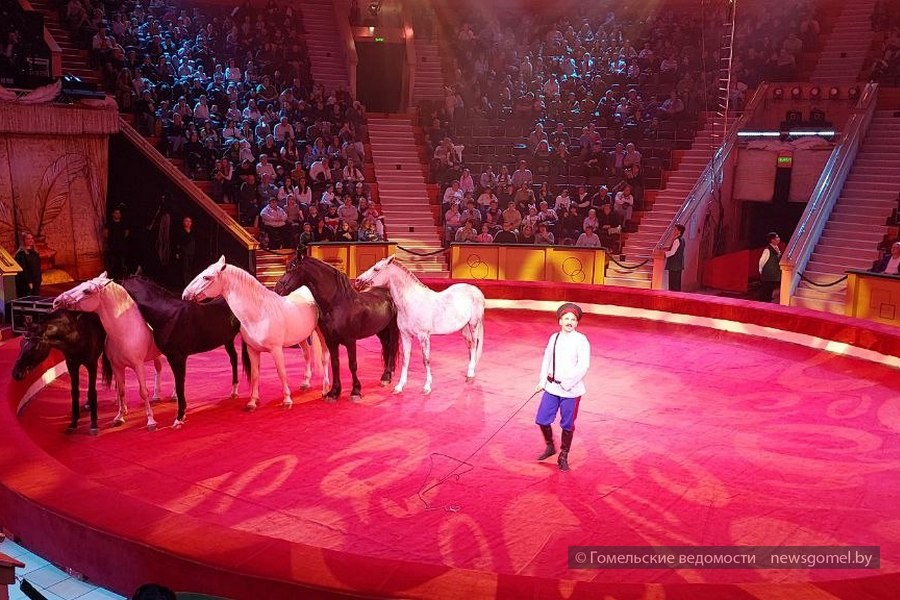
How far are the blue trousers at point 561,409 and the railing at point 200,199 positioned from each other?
10778mm

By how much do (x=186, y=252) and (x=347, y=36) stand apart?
1302 centimetres

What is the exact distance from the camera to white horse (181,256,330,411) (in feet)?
30.6

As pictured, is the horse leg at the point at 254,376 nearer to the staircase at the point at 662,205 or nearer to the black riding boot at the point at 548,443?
the black riding boot at the point at 548,443

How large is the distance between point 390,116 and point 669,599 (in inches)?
880

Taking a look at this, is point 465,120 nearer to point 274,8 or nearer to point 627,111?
point 627,111

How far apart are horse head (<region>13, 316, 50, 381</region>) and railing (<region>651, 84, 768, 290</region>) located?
13.7 m

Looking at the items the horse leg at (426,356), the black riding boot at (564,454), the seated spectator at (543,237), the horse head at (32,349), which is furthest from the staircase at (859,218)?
the horse head at (32,349)

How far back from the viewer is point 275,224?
1902cm

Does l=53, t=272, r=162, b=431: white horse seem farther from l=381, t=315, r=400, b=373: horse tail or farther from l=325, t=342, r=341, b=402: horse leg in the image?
l=381, t=315, r=400, b=373: horse tail

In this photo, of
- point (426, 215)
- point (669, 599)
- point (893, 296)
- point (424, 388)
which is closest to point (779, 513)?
point (669, 599)

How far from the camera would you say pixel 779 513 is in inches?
293

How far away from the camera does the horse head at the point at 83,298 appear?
28.0 feet

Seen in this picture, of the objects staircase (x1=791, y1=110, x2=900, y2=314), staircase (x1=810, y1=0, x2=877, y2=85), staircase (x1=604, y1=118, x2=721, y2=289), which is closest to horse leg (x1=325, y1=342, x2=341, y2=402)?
staircase (x1=604, y1=118, x2=721, y2=289)

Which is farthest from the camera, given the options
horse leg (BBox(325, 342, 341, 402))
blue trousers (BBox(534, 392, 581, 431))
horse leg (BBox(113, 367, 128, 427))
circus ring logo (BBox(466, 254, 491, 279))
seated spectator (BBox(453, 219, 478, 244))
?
seated spectator (BBox(453, 219, 478, 244))
